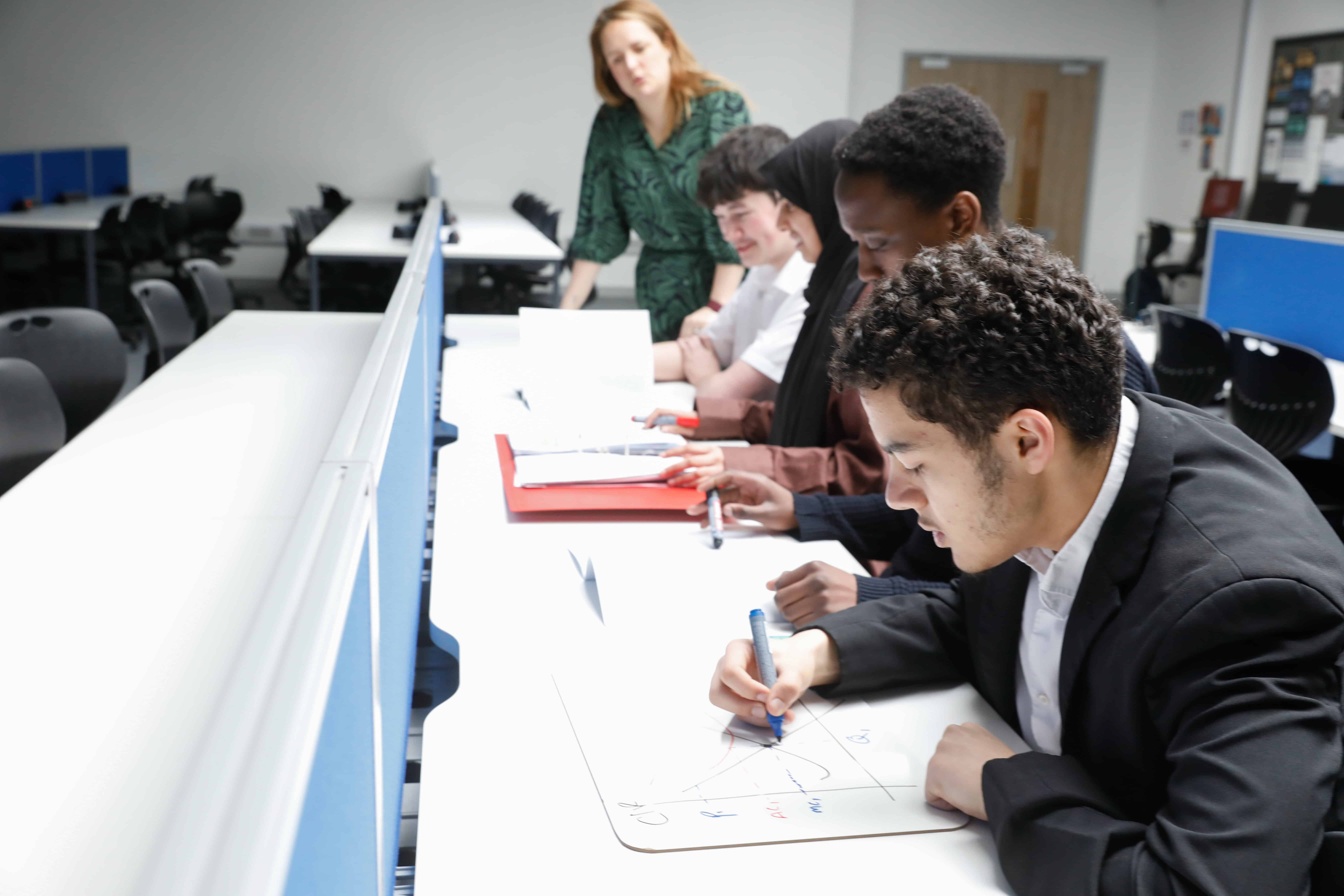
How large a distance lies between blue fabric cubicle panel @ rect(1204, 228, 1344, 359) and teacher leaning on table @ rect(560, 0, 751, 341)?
1.88 metres

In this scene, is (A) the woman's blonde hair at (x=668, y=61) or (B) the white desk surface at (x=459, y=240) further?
(B) the white desk surface at (x=459, y=240)

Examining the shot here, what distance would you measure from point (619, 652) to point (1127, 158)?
9.27 meters

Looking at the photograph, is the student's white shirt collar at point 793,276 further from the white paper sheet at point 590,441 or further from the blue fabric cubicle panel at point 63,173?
the blue fabric cubicle panel at point 63,173

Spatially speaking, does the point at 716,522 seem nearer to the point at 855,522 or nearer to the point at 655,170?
the point at 855,522

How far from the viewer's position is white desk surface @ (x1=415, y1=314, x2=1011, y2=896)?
79 cm

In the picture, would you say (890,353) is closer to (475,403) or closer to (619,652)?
(619,652)

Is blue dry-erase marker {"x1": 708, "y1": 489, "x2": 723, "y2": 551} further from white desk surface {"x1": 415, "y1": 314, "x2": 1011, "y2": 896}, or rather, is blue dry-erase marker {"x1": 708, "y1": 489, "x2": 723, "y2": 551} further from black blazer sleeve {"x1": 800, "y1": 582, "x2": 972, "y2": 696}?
black blazer sleeve {"x1": 800, "y1": 582, "x2": 972, "y2": 696}

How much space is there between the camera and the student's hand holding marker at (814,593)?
4.03 ft

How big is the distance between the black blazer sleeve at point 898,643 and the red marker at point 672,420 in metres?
0.98

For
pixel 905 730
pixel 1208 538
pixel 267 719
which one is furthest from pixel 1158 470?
pixel 267 719

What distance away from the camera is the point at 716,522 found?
4.90 feet

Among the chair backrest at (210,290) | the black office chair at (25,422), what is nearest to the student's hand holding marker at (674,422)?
the black office chair at (25,422)

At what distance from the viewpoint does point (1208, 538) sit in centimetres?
79

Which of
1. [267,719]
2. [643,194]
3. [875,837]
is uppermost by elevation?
[643,194]
